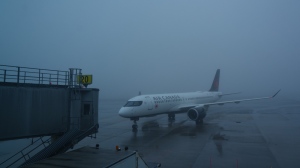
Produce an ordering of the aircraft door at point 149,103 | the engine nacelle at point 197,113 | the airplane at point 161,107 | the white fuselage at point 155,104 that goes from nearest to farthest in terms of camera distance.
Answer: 1. the white fuselage at point 155,104
2. the airplane at point 161,107
3. the aircraft door at point 149,103
4. the engine nacelle at point 197,113

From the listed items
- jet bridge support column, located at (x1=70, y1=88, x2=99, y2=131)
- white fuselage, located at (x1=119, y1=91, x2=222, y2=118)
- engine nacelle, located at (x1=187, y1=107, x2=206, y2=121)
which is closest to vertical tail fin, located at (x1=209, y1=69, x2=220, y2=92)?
white fuselage, located at (x1=119, y1=91, x2=222, y2=118)

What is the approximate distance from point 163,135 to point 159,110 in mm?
6687

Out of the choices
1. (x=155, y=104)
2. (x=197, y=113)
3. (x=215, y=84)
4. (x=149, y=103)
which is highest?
(x=215, y=84)

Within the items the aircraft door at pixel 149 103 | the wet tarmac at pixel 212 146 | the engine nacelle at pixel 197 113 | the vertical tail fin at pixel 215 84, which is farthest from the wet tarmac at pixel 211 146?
the vertical tail fin at pixel 215 84

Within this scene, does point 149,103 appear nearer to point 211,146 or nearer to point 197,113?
point 197,113

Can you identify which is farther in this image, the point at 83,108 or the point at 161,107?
the point at 161,107

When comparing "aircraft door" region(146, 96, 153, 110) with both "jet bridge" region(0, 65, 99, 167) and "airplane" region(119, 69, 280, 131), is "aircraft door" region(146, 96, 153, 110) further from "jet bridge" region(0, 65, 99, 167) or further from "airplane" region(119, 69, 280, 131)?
"jet bridge" region(0, 65, 99, 167)

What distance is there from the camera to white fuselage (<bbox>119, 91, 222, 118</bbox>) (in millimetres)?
24703

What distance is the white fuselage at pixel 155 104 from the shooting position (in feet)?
81.0

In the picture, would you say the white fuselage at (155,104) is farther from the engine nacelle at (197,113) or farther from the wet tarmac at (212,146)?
the engine nacelle at (197,113)

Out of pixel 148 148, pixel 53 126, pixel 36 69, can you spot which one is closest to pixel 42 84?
pixel 36 69

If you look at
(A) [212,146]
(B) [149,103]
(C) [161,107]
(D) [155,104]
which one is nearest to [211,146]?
(A) [212,146]

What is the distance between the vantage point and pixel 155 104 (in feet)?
89.8

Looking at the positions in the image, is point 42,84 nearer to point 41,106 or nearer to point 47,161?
point 41,106
